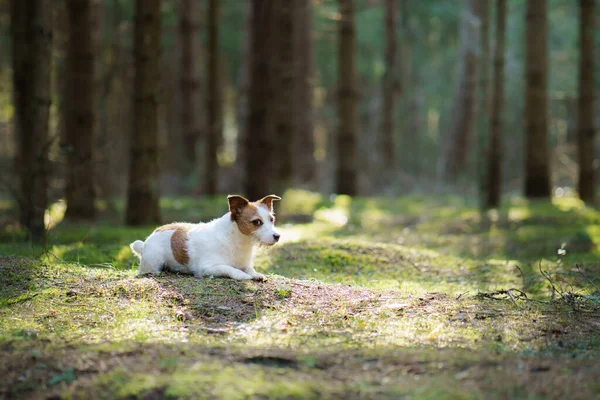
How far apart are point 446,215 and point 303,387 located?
12.5 m

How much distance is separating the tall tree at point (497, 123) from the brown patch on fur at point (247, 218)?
11239 mm

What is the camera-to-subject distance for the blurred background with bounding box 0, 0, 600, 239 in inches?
532

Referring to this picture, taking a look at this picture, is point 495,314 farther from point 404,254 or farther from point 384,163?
point 384,163

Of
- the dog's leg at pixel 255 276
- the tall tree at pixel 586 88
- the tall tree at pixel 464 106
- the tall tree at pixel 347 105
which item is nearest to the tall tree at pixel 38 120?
the dog's leg at pixel 255 276

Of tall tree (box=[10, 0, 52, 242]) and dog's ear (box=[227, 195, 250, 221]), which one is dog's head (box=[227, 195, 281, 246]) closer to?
dog's ear (box=[227, 195, 250, 221])

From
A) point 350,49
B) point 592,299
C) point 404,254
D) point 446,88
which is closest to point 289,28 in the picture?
point 350,49

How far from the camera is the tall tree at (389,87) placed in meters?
28.6

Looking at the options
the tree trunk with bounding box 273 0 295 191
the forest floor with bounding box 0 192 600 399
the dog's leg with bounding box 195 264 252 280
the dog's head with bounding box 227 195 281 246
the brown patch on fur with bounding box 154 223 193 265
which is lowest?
the forest floor with bounding box 0 192 600 399

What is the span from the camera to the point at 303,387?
14.9ft

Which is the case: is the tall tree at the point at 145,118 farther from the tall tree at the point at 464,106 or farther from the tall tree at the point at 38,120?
the tall tree at the point at 464,106

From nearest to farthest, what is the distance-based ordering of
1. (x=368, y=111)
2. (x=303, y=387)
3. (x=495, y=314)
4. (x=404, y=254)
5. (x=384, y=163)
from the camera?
(x=303, y=387)
(x=495, y=314)
(x=404, y=254)
(x=384, y=163)
(x=368, y=111)

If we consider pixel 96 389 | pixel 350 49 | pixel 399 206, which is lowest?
pixel 399 206

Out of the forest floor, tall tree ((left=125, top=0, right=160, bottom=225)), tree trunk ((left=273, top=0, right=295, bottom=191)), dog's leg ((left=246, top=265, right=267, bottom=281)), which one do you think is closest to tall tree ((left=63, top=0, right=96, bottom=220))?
tall tree ((left=125, top=0, right=160, bottom=225))

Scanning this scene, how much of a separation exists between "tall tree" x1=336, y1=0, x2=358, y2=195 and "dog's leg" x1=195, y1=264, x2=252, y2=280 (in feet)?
48.6
